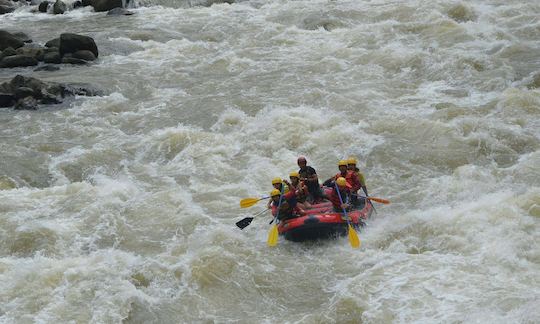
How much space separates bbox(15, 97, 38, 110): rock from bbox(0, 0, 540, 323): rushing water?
0.43 m

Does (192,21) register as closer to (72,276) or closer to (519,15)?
(519,15)

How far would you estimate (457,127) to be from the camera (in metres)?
11.7

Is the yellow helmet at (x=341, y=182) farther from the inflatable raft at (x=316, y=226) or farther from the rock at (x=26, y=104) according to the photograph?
the rock at (x=26, y=104)

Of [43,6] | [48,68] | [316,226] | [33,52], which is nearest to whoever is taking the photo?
[316,226]

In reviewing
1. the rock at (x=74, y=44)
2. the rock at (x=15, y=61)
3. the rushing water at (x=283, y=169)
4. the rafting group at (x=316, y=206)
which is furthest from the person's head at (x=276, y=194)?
the rock at (x=15, y=61)

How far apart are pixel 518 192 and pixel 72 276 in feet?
19.3

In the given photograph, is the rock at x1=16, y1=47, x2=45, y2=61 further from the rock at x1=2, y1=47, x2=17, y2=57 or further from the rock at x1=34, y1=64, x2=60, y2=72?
the rock at x1=34, y1=64, x2=60, y2=72

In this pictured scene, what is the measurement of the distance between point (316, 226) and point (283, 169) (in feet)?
8.59

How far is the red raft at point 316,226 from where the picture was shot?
8523 millimetres

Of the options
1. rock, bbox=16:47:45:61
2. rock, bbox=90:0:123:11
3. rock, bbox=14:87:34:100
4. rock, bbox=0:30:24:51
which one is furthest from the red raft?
rock, bbox=90:0:123:11

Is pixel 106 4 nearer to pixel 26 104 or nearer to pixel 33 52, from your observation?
pixel 33 52

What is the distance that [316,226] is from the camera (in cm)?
851

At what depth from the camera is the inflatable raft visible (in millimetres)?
8523

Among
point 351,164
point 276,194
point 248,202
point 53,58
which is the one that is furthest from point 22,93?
point 351,164
